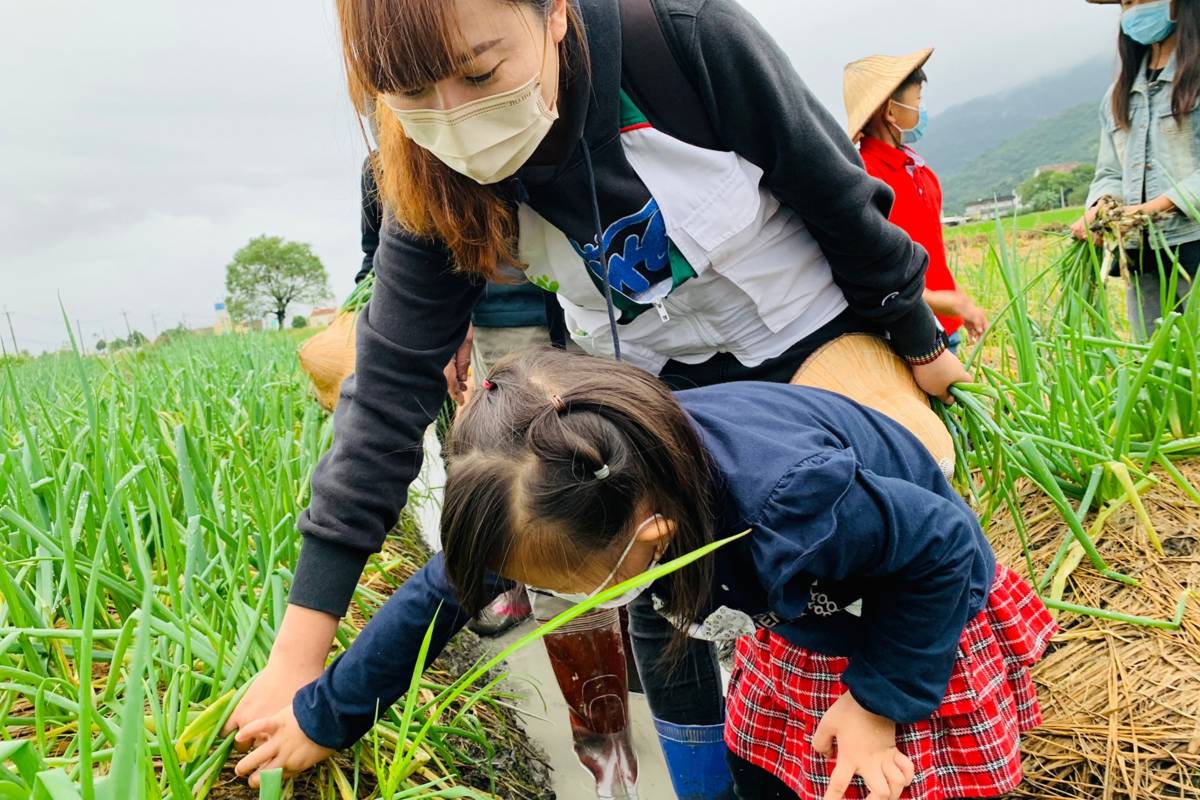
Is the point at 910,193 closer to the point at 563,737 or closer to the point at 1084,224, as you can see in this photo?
the point at 1084,224

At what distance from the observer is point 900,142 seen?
7.77 feet

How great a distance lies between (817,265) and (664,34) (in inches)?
15.9

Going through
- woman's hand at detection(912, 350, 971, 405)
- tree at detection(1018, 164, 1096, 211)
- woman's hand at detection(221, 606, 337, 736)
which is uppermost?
woman's hand at detection(912, 350, 971, 405)

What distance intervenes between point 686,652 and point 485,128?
2.78ft

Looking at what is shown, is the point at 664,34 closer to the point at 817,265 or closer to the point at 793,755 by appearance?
the point at 817,265

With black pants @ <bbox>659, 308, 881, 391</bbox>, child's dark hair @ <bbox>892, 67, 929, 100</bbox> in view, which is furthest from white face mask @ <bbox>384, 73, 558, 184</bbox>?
child's dark hair @ <bbox>892, 67, 929, 100</bbox>

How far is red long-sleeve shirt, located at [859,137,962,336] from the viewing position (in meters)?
2.23

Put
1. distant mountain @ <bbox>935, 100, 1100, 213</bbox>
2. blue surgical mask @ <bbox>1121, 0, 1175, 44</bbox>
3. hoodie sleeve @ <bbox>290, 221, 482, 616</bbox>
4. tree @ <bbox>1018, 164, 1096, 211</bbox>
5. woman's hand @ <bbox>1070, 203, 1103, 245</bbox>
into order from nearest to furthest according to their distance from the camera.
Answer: hoodie sleeve @ <bbox>290, 221, 482, 616</bbox> → woman's hand @ <bbox>1070, 203, 1103, 245</bbox> → blue surgical mask @ <bbox>1121, 0, 1175, 44</bbox> → tree @ <bbox>1018, 164, 1096, 211</bbox> → distant mountain @ <bbox>935, 100, 1100, 213</bbox>

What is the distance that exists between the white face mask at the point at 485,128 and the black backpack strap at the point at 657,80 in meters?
0.12

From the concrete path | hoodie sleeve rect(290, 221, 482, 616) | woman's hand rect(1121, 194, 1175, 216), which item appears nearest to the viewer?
hoodie sleeve rect(290, 221, 482, 616)

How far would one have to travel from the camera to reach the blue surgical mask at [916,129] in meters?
2.33

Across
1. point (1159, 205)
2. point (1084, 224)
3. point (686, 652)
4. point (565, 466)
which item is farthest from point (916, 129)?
point (565, 466)

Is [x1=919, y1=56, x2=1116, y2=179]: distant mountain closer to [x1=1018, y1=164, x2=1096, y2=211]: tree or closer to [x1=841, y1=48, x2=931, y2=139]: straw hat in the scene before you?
[x1=1018, y1=164, x2=1096, y2=211]: tree

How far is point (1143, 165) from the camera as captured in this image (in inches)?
99.0
